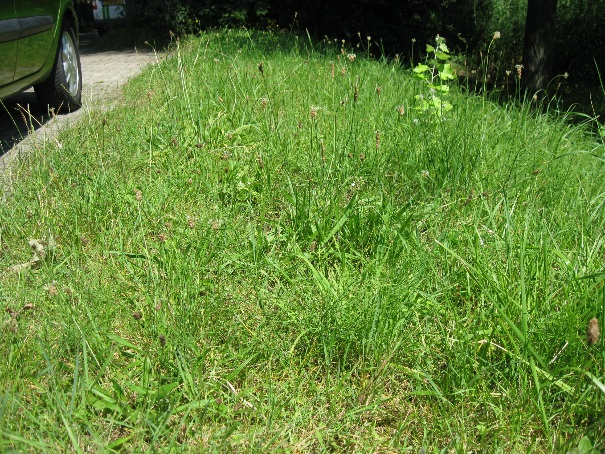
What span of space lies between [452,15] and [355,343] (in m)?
15.6

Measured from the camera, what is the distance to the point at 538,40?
32.9ft

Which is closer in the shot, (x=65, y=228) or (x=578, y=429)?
(x=578, y=429)

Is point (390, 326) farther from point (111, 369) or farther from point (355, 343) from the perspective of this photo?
point (111, 369)

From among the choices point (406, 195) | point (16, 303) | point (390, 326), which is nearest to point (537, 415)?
point (390, 326)

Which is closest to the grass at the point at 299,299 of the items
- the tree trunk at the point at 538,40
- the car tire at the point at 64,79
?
the car tire at the point at 64,79

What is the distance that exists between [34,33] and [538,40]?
8335 mm

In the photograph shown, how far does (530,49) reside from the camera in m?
10.1

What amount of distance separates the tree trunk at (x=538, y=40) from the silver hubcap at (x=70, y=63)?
23.9 ft

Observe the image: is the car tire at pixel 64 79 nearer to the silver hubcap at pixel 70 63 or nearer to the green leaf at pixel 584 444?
the silver hubcap at pixel 70 63

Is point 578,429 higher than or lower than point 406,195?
lower

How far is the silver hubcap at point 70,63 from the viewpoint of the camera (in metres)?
5.67

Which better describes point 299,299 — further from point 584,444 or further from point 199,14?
point 199,14

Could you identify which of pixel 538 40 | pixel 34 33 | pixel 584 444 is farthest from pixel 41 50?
pixel 538 40

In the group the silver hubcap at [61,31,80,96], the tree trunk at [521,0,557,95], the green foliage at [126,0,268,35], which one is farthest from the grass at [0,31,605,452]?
the green foliage at [126,0,268,35]
